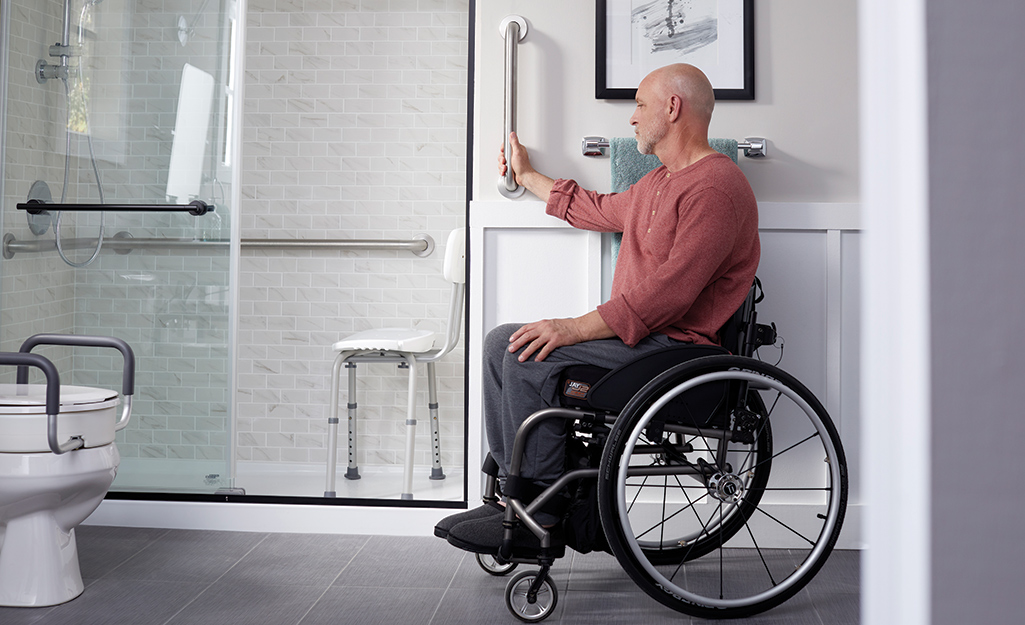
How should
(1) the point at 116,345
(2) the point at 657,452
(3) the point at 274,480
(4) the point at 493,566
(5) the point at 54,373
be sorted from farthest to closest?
(3) the point at 274,480 < (4) the point at 493,566 < (1) the point at 116,345 < (2) the point at 657,452 < (5) the point at 54,373

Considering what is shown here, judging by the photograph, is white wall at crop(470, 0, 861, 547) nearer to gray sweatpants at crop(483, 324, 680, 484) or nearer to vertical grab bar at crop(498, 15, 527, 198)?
vertical grab bar at crop(498, 15, 527, 198)

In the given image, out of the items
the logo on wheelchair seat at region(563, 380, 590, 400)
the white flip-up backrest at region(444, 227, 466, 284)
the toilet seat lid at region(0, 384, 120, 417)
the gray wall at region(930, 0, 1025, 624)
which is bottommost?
the toilet seat lid at region(0, 384, 120, 417)

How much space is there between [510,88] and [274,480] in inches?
70.0

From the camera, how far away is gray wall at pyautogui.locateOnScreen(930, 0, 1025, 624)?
379 millimetres

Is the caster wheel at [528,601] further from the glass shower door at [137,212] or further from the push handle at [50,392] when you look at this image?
the glass shower door at [137,212]

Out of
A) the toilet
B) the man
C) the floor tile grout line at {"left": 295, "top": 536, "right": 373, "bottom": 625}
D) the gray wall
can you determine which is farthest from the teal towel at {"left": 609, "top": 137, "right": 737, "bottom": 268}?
the gray wall

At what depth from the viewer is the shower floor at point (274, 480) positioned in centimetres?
233

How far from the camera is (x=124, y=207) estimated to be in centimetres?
231

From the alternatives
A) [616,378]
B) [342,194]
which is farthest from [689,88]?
[342,194]

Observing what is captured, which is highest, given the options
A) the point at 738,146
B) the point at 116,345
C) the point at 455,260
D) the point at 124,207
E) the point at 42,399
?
the point at 738,146

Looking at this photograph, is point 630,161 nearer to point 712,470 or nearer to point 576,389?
point 576,389

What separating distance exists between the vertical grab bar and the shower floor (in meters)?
1.03

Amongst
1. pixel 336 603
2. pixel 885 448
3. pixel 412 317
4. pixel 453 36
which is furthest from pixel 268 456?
pixel 885 448

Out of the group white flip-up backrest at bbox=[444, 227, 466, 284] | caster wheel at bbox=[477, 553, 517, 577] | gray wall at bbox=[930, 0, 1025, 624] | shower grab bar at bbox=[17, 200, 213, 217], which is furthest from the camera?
white flip-up backrest at bbox=[444, 227, 466, 284]
